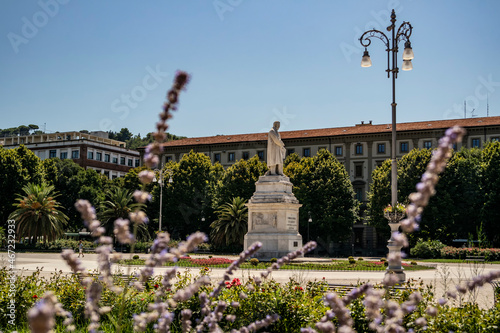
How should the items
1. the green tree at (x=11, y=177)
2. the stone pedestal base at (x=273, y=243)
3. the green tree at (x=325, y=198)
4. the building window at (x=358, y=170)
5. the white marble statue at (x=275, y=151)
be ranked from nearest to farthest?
the stone pedestal base at (x=273, y=243), the white marble statue at (x=275, y=151), the green tree at (x=11, y=177), the green tree at (x=325, y=198), the building window at (x=358, y=170)

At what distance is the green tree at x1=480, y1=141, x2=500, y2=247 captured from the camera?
52.3 m

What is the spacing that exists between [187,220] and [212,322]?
6059 centimetres

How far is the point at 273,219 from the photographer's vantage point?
3027 centimetres

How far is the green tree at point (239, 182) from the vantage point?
197ft

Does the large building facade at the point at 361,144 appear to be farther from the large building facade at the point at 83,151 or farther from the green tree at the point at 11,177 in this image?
the green tree at the point at 11,177

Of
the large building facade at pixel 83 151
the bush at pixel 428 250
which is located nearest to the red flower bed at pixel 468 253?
the bush at pixel 428 250

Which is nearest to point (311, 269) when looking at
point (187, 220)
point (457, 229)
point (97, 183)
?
point (457, 229)

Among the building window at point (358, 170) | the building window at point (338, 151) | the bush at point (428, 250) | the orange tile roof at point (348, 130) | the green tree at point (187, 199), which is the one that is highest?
the orange tile roof at point (348, 130)

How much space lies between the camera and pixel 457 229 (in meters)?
54.8

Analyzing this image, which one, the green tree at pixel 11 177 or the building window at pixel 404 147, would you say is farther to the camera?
the building window at pixel 404 147

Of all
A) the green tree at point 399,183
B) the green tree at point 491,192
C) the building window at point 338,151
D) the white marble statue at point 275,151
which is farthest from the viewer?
Result: the building window at point 338,151

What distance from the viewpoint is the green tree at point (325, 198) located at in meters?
58.0

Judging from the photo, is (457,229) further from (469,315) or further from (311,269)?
(469,315)

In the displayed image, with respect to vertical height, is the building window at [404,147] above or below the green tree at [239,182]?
above
